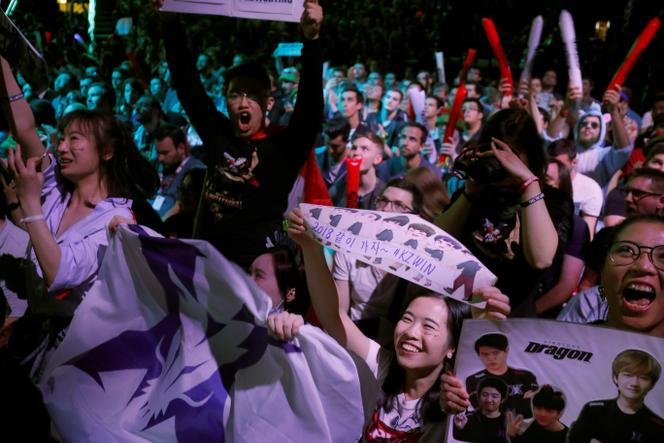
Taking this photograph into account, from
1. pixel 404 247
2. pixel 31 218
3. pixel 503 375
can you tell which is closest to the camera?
pixel 503 375

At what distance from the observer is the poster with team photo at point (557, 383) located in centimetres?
216

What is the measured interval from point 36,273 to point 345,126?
3578 millimetres

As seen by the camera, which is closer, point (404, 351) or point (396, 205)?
point (404, 351)

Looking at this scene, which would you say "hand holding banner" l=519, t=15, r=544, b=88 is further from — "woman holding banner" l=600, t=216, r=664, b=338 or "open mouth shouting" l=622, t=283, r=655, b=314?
"open mouth shouting" l=622, t=283, r=655, b=314

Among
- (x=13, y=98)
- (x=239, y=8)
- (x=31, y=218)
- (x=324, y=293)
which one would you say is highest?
(x=239, y=8)

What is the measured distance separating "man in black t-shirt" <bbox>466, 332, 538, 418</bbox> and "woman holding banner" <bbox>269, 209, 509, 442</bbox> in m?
0.33

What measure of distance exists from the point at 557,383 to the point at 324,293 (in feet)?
2.85

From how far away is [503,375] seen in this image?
232 cm

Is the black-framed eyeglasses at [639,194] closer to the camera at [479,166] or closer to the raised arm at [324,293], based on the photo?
the camera at [479,166]

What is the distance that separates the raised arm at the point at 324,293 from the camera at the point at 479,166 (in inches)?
24.8

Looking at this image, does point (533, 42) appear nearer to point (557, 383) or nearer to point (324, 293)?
point (324, 293)

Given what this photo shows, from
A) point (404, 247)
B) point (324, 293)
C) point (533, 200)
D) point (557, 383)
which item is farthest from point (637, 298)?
point (324, 293)

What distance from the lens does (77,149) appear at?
11.1 ft

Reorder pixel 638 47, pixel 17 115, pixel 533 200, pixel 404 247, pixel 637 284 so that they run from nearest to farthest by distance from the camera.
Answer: pixel 637 284
pixel 404 247
pixel 533 200
pixel 17 115
pixel 638 47
